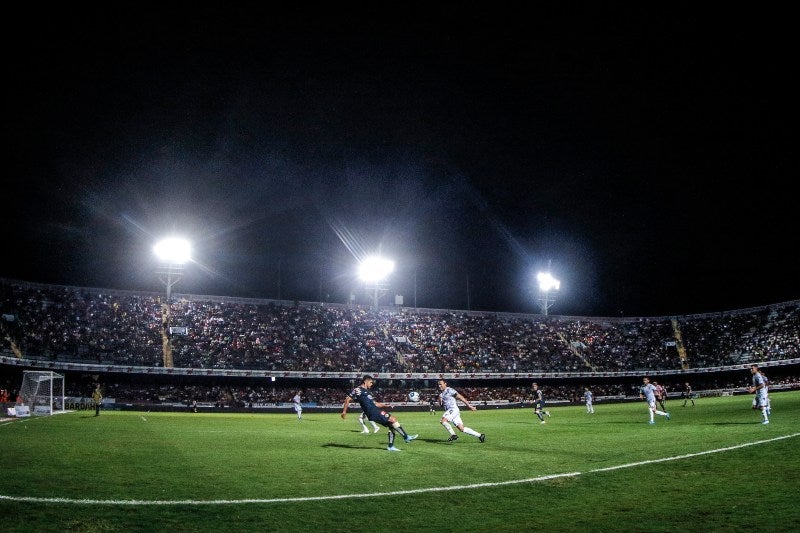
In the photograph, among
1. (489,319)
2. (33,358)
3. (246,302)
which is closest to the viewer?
(33,358)

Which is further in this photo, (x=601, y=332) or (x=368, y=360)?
(x=601, y=332)

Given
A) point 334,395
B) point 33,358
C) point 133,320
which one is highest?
point 133,320

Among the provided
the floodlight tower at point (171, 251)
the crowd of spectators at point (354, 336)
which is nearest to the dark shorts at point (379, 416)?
the crowd of spectators at point (354, 336)

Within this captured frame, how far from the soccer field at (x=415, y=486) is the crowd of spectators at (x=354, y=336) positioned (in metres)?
34.9

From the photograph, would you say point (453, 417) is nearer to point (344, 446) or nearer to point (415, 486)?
point (344, 446)

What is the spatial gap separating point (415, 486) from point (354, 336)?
51.0 metres

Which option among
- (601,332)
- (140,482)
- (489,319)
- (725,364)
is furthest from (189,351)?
(725,364)

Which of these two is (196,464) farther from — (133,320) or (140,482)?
(133,320)

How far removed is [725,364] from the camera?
64312 millimetres

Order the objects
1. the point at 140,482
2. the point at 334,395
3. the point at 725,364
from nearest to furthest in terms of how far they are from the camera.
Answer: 1. the point at 140,482
2. the point at 334,395
3. the point at 725,364

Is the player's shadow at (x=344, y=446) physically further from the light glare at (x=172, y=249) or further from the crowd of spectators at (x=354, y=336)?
the light glare at (x=172, y=249)

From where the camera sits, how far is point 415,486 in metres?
9.57

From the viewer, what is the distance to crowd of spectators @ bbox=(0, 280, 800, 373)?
47.2 m

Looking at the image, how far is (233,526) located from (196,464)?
6.47 meters
